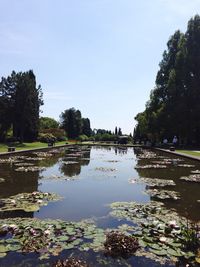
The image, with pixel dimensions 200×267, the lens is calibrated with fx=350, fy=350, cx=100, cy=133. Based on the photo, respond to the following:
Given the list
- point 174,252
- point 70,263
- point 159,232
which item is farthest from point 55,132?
point 70,263

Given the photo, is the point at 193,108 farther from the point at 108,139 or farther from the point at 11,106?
the point at 108,139

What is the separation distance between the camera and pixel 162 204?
391 inches

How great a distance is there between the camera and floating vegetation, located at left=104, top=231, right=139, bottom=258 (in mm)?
5796

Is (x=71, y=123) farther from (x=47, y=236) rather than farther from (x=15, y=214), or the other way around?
(x=47, y=236)

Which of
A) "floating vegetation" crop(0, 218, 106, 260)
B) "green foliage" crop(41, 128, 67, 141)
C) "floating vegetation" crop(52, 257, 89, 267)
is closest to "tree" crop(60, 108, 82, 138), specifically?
"green foliage" crop(41, 128, 67, 141)

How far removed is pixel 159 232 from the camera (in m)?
6.90

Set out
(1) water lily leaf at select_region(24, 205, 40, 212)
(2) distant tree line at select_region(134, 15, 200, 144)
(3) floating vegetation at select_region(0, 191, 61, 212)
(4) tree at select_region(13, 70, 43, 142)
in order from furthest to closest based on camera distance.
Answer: (4) tree at select_region(13, 70, 43, 142) < (2) distant tree line at select_region(134, 15, 200, 144) < (3) floating vegetation at select_region(0, 191, 61, 212) < (1) water lily leaf at select_region(24, 205, 40, 212)

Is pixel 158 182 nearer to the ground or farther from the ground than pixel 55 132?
nearer to the ground

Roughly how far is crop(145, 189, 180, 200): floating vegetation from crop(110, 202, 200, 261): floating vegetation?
1.42m

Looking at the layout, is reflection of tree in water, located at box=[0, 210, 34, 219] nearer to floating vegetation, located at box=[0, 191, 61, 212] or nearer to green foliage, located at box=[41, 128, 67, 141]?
floating vegetation, located at box=[0, 191, 61, 212]

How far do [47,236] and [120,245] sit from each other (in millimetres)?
1395

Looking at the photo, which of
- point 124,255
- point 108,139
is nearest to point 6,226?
point 124,255

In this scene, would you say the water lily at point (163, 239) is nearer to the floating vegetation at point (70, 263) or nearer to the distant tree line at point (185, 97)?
the floating vegetation at point (70, 263)

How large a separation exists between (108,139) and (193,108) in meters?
40.3
